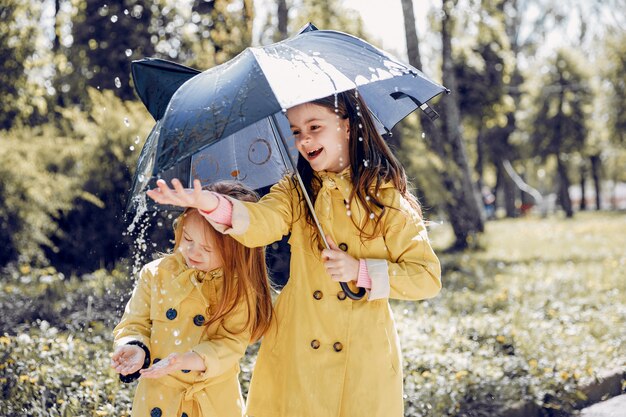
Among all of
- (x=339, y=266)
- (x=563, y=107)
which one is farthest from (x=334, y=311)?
(x=563, y=107)

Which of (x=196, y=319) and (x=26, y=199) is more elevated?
(x=196, y=319)

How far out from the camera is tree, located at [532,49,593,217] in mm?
27984

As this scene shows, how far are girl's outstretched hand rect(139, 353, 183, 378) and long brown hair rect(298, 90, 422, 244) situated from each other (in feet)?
2.35

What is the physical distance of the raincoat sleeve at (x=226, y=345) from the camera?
2.78m

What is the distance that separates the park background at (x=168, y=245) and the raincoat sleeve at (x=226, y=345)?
715mm

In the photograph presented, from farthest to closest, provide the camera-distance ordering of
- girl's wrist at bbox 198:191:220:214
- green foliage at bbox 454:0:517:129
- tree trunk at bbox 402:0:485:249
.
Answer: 1. green foliage at bbox 454:0:517:129
2. tree trunk at bbox 402:0:485:249
3. girl's wrist at bbox 198:191:220:214

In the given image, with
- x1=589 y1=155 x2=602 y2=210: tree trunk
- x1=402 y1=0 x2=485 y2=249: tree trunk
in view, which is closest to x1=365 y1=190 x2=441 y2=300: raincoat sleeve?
x1=402 y1=0 x2=485 y2=249: tree trunk

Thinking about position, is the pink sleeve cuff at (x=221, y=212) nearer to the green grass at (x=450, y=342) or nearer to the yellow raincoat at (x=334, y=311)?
the yellow raincoat at (x=334, y=311)

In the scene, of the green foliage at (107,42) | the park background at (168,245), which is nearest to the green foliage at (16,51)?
the park background at (168,245)

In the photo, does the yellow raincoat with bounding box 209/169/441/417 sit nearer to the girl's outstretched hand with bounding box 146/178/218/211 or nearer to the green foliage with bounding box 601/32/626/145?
the girl's outstretched hand with bounding box 146/178/218/211

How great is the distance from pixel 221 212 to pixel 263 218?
200 mm

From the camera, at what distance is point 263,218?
2.76 meters

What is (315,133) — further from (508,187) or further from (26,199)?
(508,187)

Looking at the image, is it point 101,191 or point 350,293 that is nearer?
point 350,293
